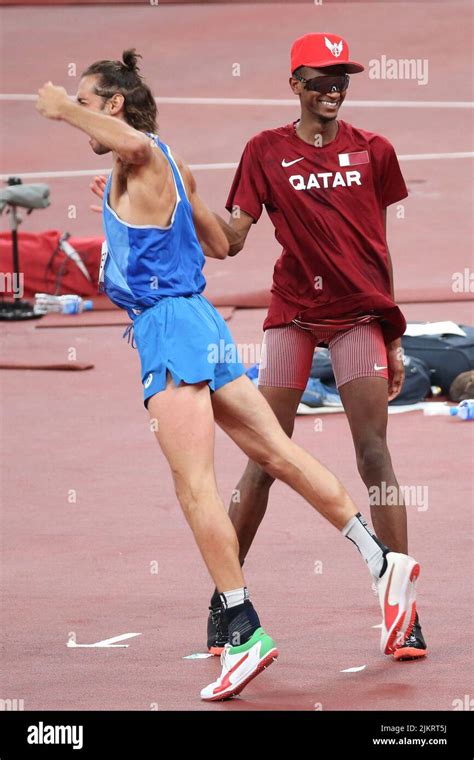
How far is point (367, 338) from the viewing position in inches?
241

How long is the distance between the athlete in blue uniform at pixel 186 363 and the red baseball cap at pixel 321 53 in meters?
0.78

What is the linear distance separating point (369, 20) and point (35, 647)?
21.0 meters

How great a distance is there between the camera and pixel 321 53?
6102 millimetres

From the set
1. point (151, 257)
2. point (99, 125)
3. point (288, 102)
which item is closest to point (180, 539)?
point (151, 257)

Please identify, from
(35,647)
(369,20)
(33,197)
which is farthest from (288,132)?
(369,20)

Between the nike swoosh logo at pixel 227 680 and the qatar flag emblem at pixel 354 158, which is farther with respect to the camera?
the qatar flag emblem at pixel 354 158

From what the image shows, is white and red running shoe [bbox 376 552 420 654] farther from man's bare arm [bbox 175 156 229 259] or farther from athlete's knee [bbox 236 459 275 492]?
man's bare arm [bbox 175 156 229 259]

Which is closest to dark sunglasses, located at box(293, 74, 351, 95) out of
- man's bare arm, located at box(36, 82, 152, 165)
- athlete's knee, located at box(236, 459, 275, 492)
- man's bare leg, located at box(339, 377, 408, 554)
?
man's bare arm, located at box(36, 82, 152, 165)

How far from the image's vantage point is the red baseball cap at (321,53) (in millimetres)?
6094

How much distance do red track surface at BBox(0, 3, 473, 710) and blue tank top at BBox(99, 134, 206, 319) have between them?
145 centimetres

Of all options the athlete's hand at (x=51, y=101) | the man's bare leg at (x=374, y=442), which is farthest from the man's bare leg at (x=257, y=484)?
the athlete's hand at (x=51, y=101)

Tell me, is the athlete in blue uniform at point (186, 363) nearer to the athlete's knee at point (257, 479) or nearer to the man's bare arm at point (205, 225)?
the man's bare arm at point (205, 225)
